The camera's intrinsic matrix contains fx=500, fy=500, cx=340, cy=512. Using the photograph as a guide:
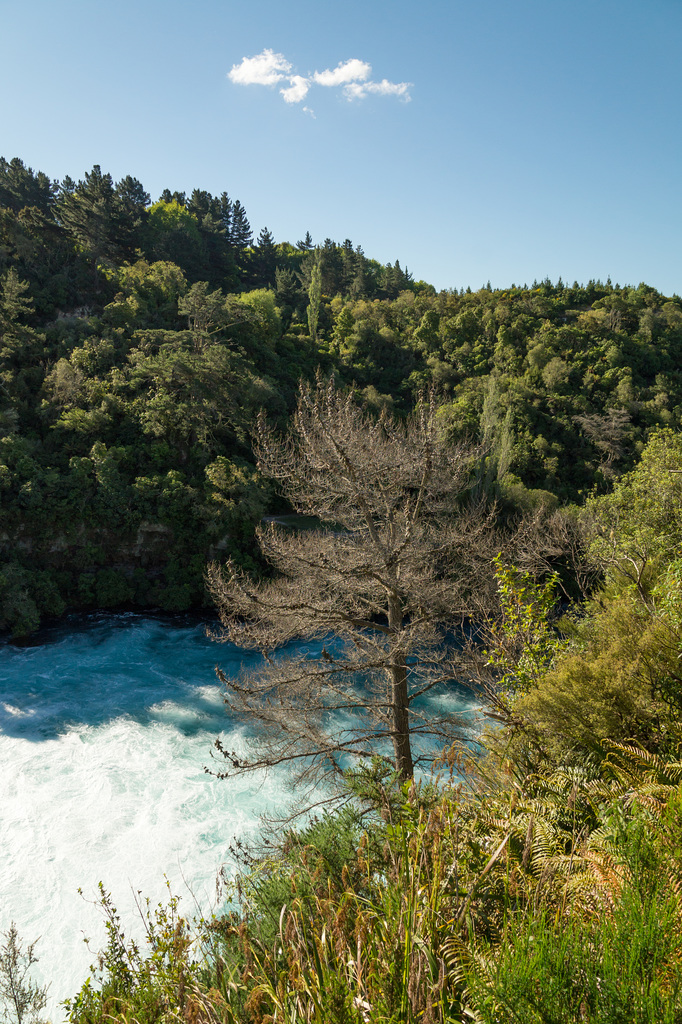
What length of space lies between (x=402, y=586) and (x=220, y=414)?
15.2 m

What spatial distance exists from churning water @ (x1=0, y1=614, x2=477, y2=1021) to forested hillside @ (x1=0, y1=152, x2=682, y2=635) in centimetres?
313

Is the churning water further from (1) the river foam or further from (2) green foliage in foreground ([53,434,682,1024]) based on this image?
(2) green foliage in foreground ([53,434,682,1024])

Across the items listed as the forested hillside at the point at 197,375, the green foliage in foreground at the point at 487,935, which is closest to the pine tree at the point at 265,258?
the forested hillside at the point at 197,375

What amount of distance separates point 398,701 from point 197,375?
54.5ft

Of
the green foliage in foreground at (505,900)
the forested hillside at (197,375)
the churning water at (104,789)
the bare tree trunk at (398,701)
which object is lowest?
the churning water at (104,789)

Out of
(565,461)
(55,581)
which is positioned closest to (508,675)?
(55,581)

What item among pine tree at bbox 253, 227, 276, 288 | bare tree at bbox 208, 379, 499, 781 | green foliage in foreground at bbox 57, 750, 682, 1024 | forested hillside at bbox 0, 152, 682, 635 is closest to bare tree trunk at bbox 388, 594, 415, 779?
bare tree at bbox 208, 379, 499, 781

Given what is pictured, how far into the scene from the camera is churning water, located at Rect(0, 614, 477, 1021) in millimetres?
7516

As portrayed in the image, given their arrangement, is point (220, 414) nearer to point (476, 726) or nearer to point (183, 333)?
point (183, 333)

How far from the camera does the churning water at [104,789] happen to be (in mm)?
7516

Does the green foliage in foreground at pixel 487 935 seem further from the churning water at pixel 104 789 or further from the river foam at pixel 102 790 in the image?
the river foam at pixel 102 790

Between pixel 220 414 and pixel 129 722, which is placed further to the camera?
pixel 220 414

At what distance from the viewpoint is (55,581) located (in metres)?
16.9

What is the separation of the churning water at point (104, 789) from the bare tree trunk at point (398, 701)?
116 inches
